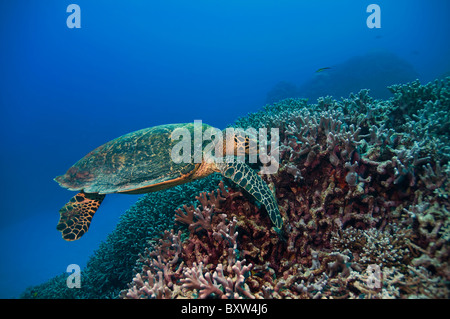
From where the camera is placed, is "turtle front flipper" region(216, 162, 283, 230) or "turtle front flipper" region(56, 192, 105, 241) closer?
"turtle front flipper" region(216, 162, 283, 230)

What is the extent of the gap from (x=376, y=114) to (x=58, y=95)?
341ft

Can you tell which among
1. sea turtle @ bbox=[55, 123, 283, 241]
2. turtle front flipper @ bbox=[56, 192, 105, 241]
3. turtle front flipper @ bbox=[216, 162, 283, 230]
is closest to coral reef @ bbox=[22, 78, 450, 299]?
turtle front flipper @ bbox=[216, 162, 283, 230]

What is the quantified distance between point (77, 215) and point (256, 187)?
432cm

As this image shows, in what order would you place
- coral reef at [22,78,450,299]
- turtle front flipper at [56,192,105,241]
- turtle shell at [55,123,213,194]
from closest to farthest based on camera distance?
coral reef at [22,78,450,299]
turtle shell at [55,123,213,194]
turtle front flipper at [56,192,105,241]

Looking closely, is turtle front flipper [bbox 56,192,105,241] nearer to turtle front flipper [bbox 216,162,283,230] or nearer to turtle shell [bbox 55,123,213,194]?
turtle shell [bbox 55,123,213,194]

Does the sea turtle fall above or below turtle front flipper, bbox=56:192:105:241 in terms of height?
above

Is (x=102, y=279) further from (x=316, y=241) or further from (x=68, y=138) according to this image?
(x=68, y=138)

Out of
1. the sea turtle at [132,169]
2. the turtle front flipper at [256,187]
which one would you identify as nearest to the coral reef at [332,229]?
the turtle front flipper at [256,187]

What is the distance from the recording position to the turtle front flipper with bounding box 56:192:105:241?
4113 millimetres

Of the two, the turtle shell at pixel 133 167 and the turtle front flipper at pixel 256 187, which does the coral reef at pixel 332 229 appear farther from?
the turtle shell at pixel 133 167

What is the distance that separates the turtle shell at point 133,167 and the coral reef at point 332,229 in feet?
3.53

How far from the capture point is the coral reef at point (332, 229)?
208cm

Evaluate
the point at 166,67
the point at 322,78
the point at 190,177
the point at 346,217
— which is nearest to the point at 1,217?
the point at 190,177

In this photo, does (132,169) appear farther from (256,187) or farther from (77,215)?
(256,187)
